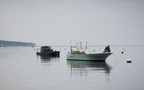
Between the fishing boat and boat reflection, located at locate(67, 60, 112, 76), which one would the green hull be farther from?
boat reflection, located at locate(67, 60, 112, 76)

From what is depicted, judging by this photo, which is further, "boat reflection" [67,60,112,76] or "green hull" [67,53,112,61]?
"green hull" [67,53,112,61]

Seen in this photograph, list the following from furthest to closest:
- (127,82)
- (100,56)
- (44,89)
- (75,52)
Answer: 1. (75,52)
2. (100,56)
3. (127,82)
4. (44,89)

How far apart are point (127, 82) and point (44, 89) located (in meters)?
12.0

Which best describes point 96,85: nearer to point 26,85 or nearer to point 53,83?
point 53,83

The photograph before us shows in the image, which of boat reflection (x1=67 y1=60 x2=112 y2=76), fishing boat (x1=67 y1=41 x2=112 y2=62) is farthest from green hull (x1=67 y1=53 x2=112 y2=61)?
boat reflection (x1=67 y1=60 x2=112 y2=76)

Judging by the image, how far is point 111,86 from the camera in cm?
4134

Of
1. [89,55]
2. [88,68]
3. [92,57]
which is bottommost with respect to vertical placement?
[88,68]

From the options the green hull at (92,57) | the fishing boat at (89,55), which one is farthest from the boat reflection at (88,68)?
the fishing boat at (89,55)

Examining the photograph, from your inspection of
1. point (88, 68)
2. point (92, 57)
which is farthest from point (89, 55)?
point (88, 68)

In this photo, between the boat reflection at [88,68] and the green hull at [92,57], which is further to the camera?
the green hull at [92,57]

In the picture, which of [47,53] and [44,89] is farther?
[47,53]

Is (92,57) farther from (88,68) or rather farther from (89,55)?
(88,68)

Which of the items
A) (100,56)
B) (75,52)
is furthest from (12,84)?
(75,52)

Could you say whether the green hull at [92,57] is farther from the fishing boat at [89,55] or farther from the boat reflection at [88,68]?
the boat reflection at [88,68]
